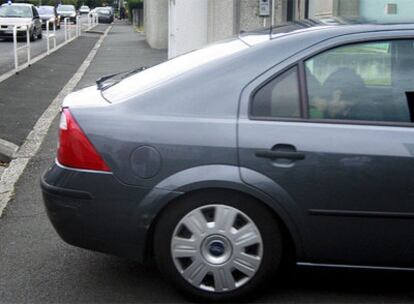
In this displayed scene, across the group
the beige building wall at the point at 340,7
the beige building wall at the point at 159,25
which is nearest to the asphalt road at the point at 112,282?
the beige building wall at the point at 340,7

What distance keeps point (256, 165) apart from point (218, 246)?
485 millimetres

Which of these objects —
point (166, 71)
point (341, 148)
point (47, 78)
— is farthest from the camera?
point (47, 78)

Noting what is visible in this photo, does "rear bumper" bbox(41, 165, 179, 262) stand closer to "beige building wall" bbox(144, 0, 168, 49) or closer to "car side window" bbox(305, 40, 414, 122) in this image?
"car side window" bbox(305, 40, 414, 122)

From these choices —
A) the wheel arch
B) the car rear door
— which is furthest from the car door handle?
the wheel arch

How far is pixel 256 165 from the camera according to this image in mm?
3539

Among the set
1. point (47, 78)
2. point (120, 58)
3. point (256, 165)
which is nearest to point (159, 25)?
point (120, 58)

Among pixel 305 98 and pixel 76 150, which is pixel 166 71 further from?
pixel 305 98

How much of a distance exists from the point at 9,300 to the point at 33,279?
0.99 ft

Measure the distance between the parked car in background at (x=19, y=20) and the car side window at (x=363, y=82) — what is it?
2455 cm

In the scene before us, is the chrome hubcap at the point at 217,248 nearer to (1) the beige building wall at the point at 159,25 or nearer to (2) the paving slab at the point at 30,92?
(2) the paving slab at the point at 30,92

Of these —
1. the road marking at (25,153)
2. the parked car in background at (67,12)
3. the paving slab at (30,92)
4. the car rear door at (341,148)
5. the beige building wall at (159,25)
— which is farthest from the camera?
the parked car in background at (67,12)

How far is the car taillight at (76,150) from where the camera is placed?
12.0 feet

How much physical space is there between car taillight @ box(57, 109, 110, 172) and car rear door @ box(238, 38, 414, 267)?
797 millimetres

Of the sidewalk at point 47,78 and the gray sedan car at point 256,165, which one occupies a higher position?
the gray sedan car at point 256,165
